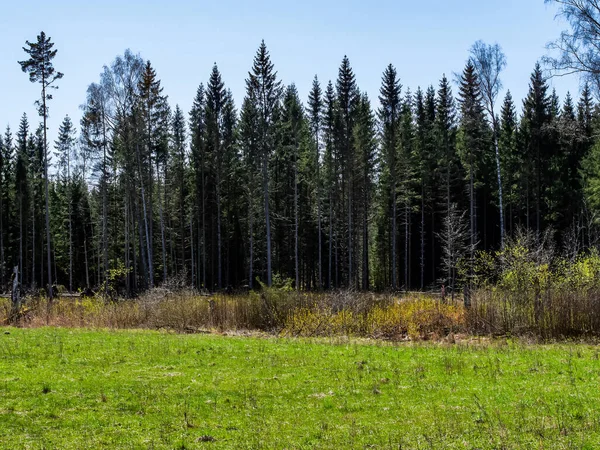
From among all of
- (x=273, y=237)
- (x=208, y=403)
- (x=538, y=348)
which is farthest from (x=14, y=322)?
(x=273, y=237)

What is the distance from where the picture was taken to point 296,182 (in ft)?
124

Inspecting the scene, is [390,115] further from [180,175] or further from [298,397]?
[298,397]

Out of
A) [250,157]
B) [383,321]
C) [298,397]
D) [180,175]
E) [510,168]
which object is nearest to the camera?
[298,397]

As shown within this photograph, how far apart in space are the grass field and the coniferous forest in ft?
75.2

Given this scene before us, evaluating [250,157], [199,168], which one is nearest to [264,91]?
[250,157]

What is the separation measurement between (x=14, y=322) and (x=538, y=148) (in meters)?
36.3

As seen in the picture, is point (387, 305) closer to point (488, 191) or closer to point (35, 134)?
point (488, 191)

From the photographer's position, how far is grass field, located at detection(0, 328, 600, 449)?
6.09 m

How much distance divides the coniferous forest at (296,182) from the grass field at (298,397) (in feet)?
75.2

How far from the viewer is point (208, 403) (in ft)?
25.4

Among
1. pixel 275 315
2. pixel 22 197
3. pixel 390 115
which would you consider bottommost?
pixel 275 315

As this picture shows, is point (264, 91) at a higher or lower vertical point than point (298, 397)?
higher

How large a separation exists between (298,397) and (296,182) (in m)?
30.1

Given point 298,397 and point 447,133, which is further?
point 447,133
